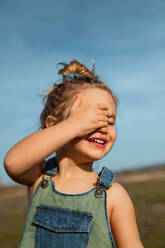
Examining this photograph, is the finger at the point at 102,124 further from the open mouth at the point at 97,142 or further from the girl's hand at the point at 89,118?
the open mouth at the point at 97,142

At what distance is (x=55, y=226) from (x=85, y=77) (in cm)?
132

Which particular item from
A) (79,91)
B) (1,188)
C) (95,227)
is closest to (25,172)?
(95,227)

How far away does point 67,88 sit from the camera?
8.87 ft

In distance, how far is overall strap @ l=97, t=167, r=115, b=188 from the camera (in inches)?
90.7

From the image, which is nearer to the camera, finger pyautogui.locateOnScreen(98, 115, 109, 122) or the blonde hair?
finger pyautogui.locateOnScreen(98, 115, 109, 122)

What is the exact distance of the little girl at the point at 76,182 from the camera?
2154 mm

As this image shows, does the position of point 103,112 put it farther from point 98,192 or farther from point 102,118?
point 98,192

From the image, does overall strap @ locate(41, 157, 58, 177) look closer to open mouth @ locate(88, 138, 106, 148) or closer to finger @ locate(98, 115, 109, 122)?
open mouth @ locate(88, 138, 106, 148)

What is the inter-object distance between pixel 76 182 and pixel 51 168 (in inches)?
10.8

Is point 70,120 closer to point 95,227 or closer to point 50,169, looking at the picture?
point 50,169

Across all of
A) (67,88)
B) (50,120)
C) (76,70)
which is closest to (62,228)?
(50,120)

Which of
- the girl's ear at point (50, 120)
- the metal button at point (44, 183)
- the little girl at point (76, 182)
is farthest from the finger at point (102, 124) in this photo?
the metal button at point (44, 183)

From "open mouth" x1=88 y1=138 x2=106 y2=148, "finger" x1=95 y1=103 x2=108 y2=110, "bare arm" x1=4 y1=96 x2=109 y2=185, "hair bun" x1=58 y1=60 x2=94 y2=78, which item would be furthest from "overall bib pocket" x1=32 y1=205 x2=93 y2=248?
"hair bun" x1=58 y1=60 x2=94 y2=78

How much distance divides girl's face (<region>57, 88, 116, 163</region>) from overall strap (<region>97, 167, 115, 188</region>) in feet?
0.41
